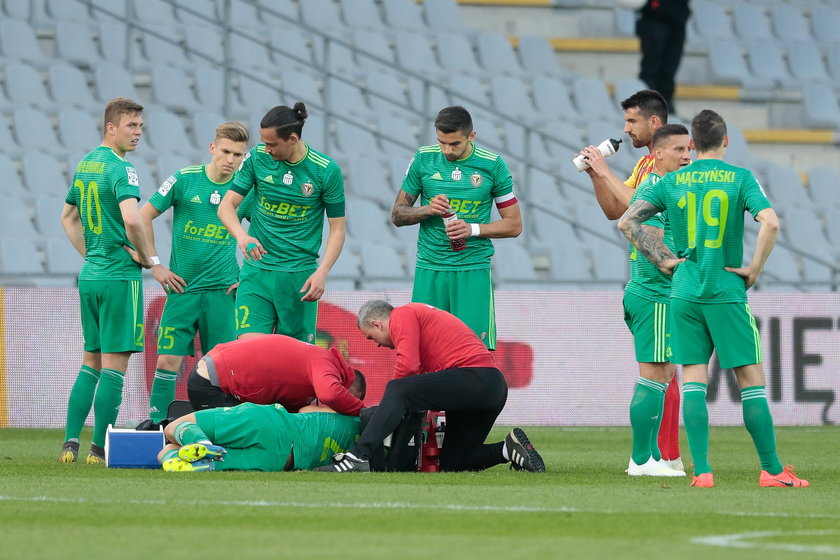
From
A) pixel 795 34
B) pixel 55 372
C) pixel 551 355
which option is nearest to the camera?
pixel 55 372

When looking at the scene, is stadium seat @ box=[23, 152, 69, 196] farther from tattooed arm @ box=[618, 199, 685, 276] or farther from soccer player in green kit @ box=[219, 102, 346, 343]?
tattooed arm @ box=[618, 199, 685, 276]

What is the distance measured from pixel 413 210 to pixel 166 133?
23.4ft

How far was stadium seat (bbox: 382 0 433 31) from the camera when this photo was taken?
65.1 feet

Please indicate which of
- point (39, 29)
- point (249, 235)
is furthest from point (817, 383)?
point (39, 29)

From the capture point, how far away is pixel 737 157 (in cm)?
1933

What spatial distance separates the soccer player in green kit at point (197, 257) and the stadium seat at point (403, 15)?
968 centimetres

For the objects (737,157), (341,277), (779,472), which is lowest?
(779,472)

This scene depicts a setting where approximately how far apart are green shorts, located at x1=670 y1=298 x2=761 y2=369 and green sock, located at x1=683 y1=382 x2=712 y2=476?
15cm

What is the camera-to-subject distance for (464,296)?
958 cm

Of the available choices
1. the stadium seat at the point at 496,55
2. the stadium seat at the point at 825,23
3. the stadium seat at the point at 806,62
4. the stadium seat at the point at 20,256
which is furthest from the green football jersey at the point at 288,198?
the stadium seat at the point at 825,23

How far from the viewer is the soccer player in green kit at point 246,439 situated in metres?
8.36

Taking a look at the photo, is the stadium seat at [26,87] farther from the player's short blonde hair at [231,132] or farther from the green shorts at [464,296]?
the green shorts at [464,296]

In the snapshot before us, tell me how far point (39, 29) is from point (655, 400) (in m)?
10.9

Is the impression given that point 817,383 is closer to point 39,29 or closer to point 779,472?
point 779,472
